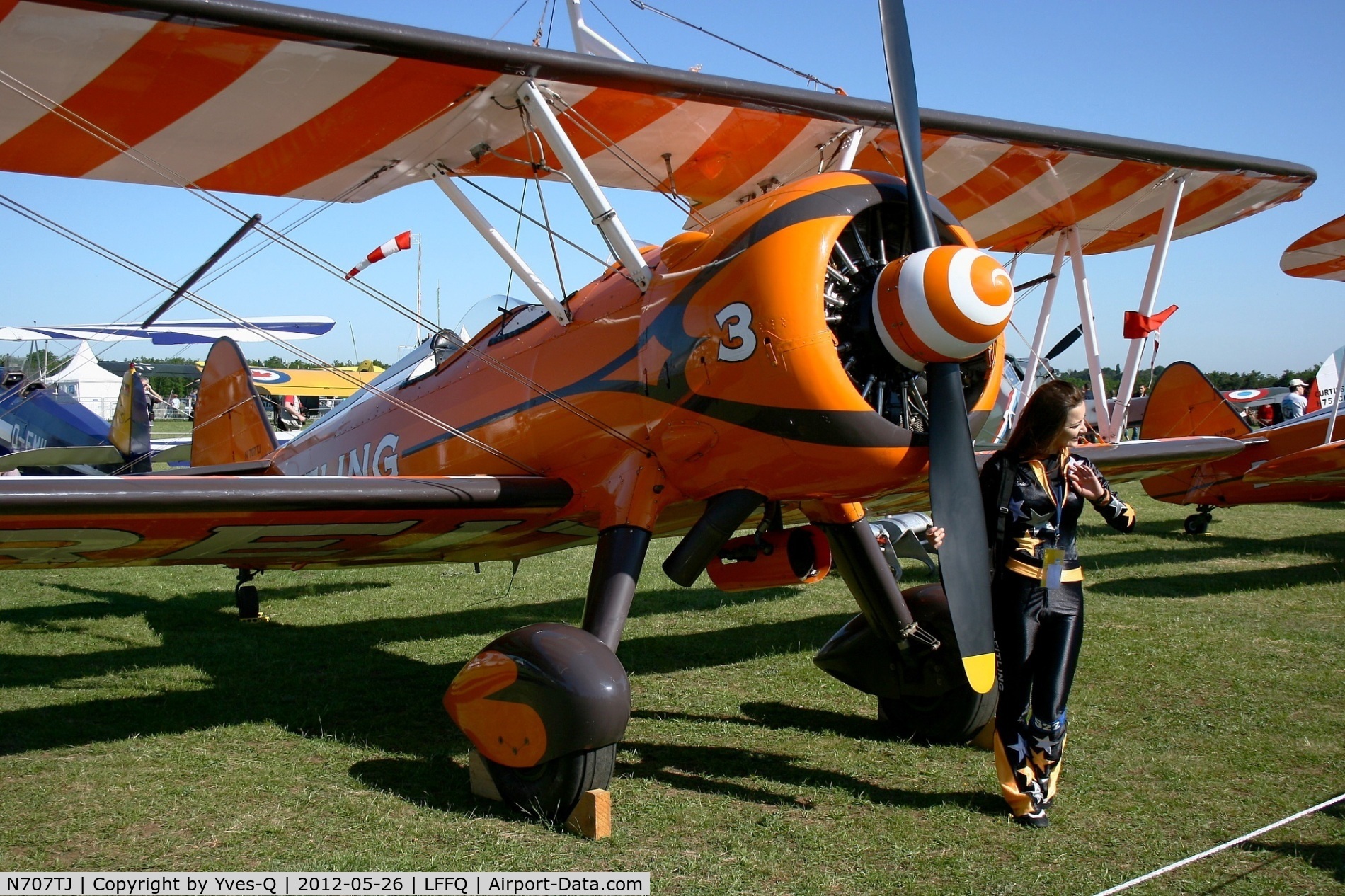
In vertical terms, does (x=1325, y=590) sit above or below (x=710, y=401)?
below

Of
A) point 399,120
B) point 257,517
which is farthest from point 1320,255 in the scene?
point 257,517

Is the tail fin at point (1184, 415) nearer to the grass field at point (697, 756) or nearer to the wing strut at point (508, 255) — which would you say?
the grass field at point (697, 756)

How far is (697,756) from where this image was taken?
4.58 meters

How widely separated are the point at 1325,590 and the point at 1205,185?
3757mm

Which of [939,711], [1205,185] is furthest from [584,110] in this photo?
[1205,185]

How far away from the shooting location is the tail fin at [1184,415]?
34.9 ft

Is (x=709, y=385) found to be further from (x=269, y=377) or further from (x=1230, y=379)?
(x=1230, y=379)

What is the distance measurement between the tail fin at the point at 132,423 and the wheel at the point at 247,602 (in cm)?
588

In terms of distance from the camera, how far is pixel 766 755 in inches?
180

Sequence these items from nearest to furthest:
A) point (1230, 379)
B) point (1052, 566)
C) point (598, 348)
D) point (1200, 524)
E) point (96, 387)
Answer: point (1052, 566), point (598, 348), point (1200, 524), point (96, 387), point (1230, 379)

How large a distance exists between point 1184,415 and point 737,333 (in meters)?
8.65

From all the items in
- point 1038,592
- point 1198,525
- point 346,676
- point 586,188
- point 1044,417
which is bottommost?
point 346,676

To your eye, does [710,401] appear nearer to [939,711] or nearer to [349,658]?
[939,711]
